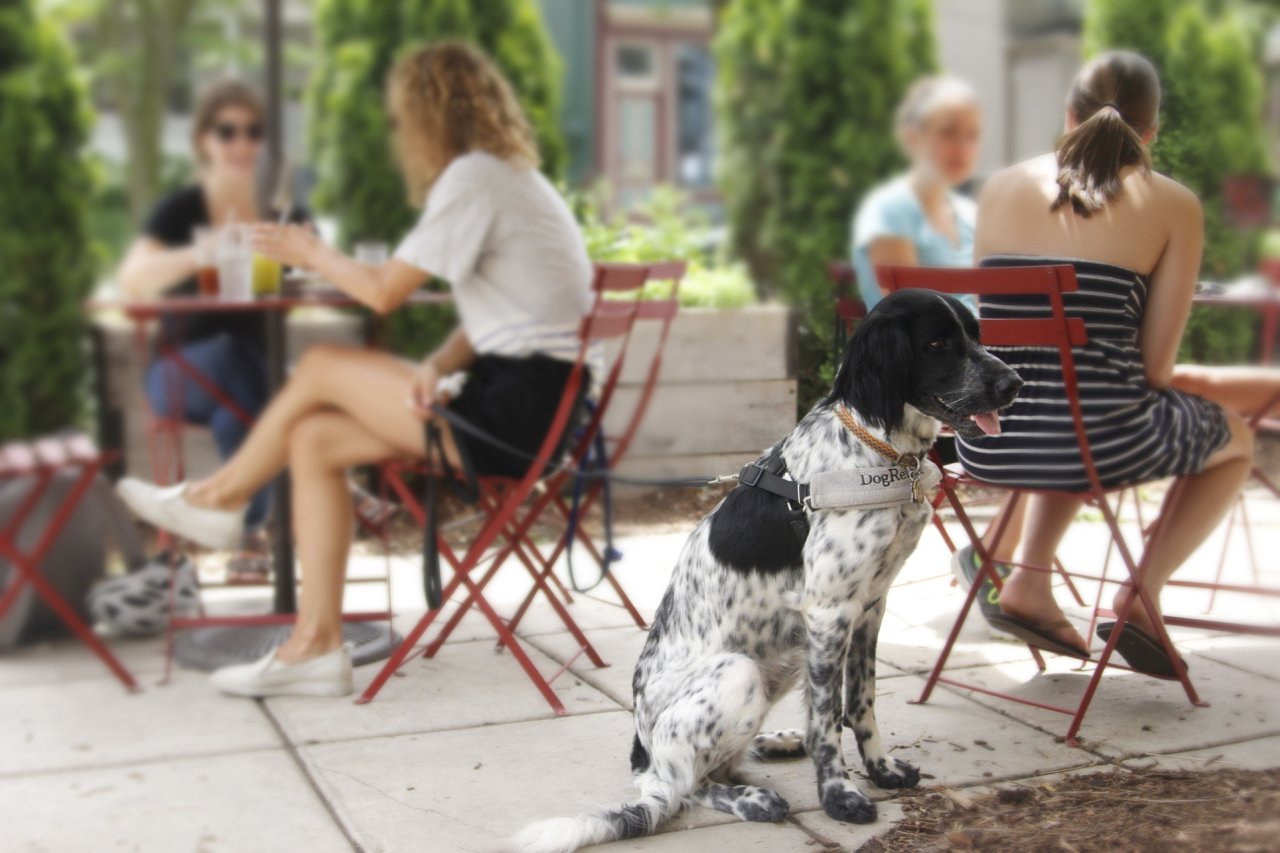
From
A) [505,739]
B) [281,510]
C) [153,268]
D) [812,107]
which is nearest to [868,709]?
[505,739]

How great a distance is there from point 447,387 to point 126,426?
2356 millimetres

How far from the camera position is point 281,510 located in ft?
12.3

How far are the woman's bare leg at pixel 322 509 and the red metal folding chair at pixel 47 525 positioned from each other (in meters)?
0.50

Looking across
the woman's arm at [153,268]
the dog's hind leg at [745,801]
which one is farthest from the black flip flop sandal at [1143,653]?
the woman's arm at [153,268]

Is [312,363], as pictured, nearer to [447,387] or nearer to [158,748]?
[447,387]

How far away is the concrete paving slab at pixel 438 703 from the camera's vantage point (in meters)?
2.94

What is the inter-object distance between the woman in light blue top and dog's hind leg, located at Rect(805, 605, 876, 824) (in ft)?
6.69


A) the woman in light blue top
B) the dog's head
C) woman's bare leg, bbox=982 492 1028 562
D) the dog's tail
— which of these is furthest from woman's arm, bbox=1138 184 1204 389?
the woman in light blue top

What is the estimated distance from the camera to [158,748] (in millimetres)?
2893

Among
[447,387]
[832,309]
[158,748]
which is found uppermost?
[832,309]

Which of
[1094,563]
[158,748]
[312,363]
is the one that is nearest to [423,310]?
[312,363]

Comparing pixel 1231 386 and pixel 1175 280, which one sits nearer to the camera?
pixel 1175 280

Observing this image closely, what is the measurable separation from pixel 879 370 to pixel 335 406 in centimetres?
150

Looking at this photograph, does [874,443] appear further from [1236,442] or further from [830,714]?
[1236,442]
